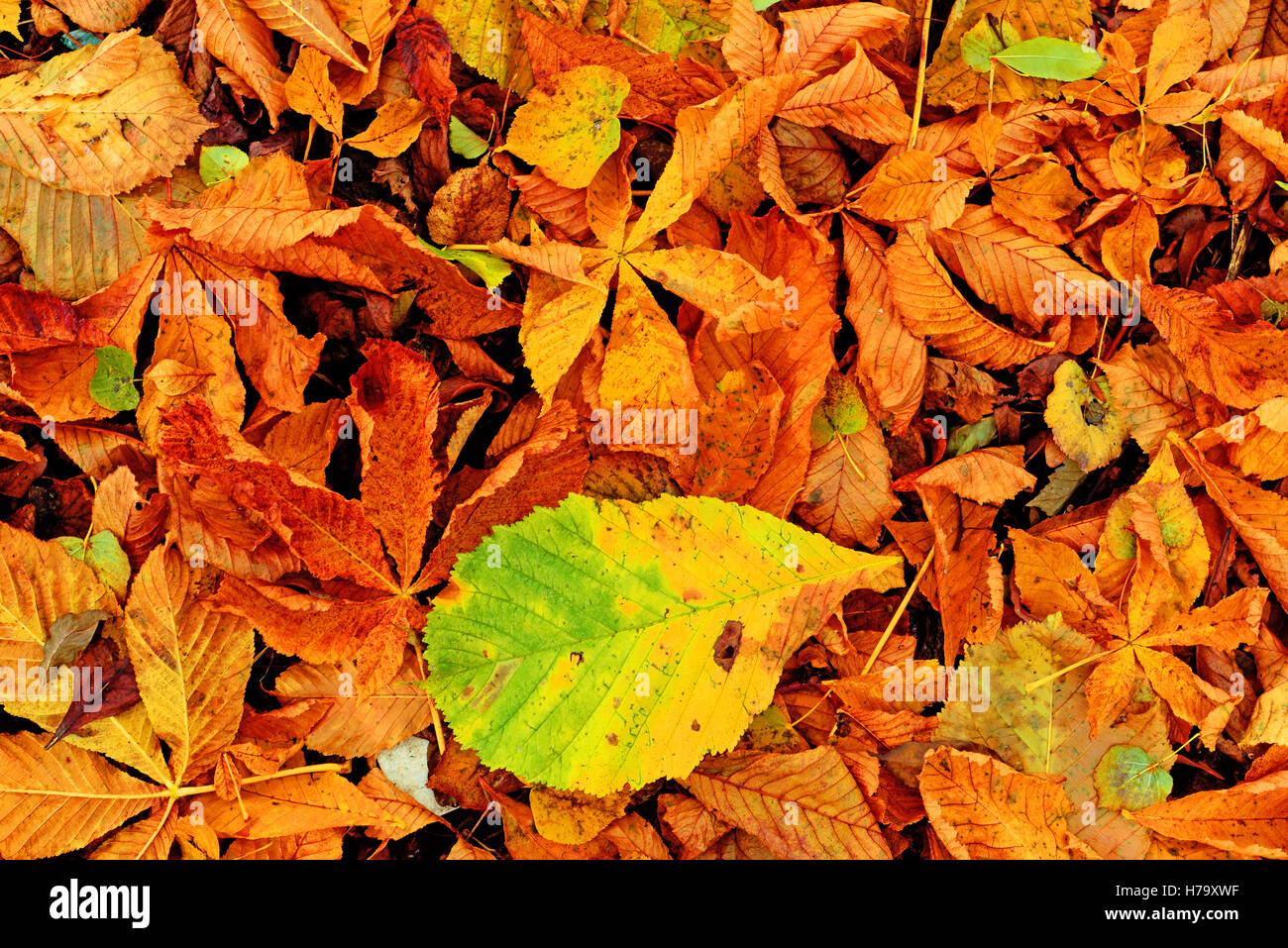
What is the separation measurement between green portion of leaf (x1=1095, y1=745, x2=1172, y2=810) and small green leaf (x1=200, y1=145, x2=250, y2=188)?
2.43 metres

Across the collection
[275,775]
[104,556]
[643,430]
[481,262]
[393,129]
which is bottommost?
[275,775]

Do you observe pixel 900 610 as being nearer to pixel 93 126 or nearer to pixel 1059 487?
pixel 1059 487

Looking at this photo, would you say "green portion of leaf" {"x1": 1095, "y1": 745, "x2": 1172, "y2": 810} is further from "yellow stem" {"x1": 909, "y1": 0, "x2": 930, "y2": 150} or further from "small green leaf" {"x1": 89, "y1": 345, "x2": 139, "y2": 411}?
"small green leaf" {"x1": 89, "y1": 345, "x2": 139, "y2": 411}

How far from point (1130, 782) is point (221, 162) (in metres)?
2.54

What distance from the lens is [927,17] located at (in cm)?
217

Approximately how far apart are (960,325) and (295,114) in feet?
5.32

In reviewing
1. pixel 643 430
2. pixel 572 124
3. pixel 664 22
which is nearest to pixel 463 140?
pixel 572 124

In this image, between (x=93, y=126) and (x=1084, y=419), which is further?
(x=1084, y=419)

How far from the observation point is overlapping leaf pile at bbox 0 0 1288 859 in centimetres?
199

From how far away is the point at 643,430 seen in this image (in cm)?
201

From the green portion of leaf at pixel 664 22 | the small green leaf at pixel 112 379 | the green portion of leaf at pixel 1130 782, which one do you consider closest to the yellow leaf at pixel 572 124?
the green portion of leaf at pixel 664 22

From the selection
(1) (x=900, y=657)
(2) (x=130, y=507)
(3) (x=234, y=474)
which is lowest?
(1) (x=900, y=657)
